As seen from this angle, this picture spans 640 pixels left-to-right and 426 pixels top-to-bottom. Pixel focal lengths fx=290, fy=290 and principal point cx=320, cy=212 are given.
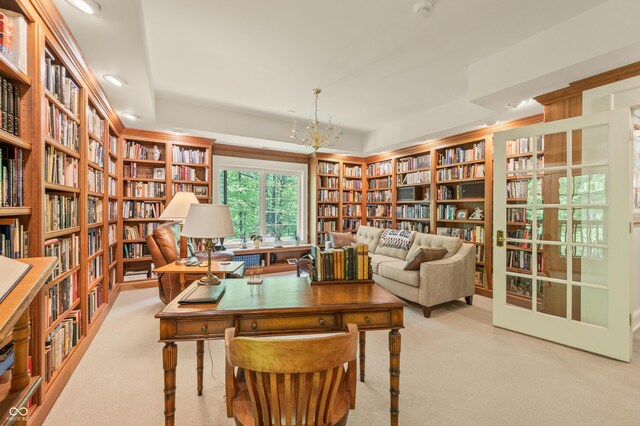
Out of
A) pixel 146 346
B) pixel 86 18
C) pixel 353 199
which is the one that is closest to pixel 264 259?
pixel 353 199

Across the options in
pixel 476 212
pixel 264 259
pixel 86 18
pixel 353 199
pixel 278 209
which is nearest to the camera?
pixel 86 18

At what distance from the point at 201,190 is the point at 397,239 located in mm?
3368

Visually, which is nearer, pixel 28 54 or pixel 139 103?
pixel 28 54

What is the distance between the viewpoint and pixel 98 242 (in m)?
3.10

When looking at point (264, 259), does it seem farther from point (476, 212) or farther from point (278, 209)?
point (476, 212)

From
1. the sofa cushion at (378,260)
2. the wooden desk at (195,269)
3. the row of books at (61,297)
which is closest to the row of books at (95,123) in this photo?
the row of books at (61,297)

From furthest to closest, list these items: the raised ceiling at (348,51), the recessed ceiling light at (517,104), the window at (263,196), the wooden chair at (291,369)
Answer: the window at (263,196) < the recessed ceiling light at (517,104) < the raised ceiling at (348,51) < the wooden chair at (291,369)

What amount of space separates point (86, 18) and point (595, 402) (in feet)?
13.5

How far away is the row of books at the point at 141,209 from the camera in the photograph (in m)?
4.33

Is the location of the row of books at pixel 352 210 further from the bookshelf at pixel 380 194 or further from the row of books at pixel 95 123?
the row of books at pixel 95 123

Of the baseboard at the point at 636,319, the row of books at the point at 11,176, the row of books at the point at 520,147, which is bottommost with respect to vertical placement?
the baseboard at the point at 636,319

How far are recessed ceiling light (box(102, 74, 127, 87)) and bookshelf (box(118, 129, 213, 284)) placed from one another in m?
1.73

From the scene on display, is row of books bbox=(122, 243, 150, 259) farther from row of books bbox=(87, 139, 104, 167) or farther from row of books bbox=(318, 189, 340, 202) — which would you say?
row of books bbox=(318, 189, 340, 202)

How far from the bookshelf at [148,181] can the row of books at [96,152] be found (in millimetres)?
1098
